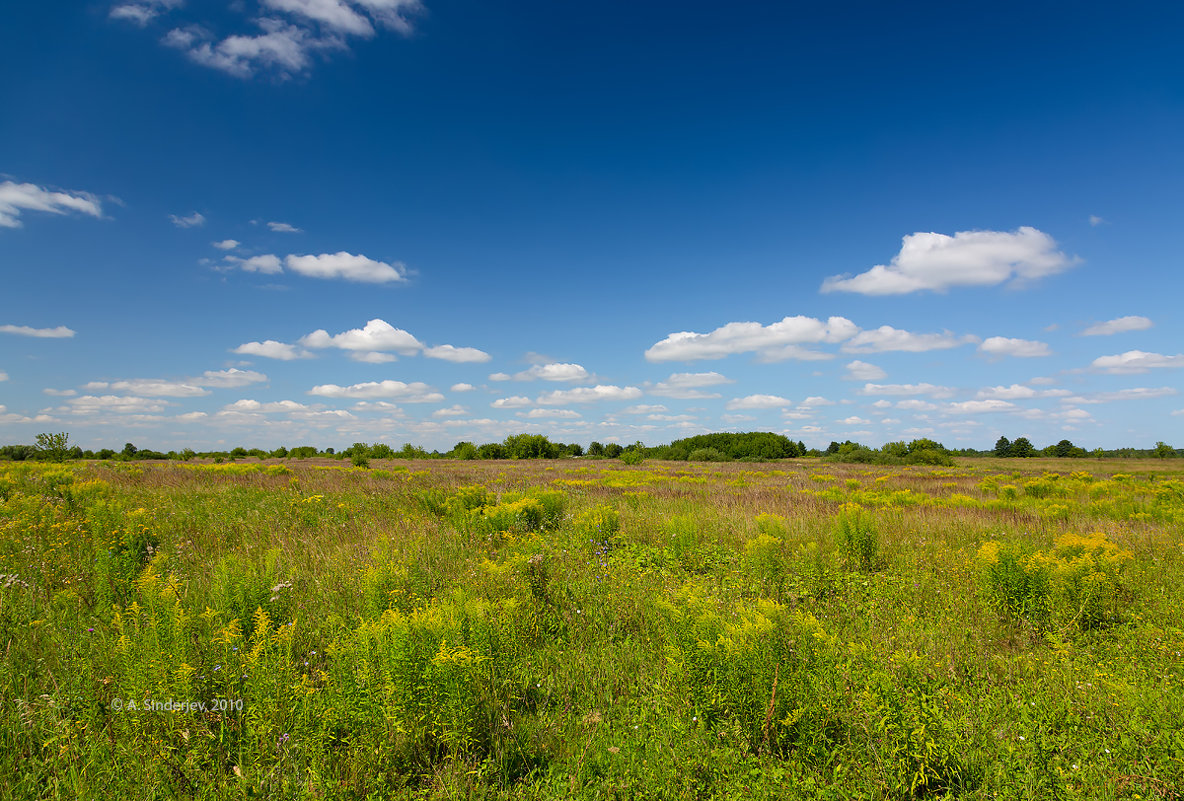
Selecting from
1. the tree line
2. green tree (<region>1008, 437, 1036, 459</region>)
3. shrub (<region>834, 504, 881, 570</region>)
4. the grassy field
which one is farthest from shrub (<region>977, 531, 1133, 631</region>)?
green tree (<region>1008, 437, 1036, 459</region>)

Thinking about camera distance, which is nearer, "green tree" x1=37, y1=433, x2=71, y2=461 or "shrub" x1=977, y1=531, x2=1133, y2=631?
"shrub" x1=977, y1=531, x2=1133, y2=631

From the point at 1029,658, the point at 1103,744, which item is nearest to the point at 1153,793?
the point at 1103,744

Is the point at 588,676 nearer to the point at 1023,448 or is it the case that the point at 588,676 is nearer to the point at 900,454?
the point at 900,454

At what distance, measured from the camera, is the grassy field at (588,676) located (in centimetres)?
264

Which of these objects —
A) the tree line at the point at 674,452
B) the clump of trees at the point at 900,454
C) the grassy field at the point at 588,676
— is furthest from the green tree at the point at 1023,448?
the grassy field at the point at 588,676

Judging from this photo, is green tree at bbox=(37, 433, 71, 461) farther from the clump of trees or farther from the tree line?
the clump of trees

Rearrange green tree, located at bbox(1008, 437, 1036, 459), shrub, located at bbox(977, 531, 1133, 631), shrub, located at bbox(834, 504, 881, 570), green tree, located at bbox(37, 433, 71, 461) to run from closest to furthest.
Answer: shrub, located at bbox(977, 531, 1133, 631), shrub, located at bbox(834, 504, 881, 570), green tree, located at bbox(37, 433, 71, 461), green tree, located at bbox(1008, 437, 1036, 459)

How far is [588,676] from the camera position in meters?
3.64

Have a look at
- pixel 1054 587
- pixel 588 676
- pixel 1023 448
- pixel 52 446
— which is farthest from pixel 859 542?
pixel 1023 448

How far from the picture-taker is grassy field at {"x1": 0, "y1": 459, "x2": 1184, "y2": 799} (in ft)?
8.66

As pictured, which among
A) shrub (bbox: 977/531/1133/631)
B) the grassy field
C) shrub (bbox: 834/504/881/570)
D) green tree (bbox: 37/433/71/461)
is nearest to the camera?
the grassy field

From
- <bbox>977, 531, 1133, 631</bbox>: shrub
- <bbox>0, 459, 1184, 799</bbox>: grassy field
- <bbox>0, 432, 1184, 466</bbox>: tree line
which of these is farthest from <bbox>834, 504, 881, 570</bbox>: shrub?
<bbox>0, 432, 1184, 466</bbox>: tree line

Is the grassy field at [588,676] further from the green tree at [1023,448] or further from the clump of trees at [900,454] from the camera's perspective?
the green tree at [1023,448]

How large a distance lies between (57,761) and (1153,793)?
574cm
